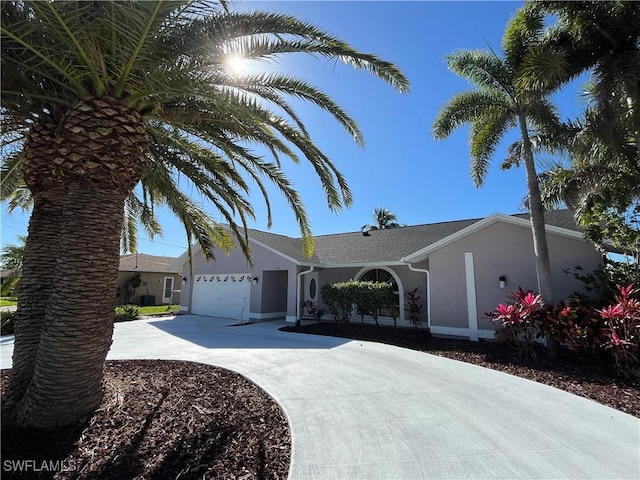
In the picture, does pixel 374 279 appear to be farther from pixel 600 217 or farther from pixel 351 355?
pixel 600 217

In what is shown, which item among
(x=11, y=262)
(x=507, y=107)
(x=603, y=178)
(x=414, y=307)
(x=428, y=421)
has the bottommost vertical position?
(x=428, y=421)

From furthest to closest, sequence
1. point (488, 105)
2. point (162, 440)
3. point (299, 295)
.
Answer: point (299, 295), point (488, 105), point (162, 440)

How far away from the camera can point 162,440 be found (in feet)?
12.3

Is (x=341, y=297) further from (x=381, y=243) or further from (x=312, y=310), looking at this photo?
(x=381, y=243)

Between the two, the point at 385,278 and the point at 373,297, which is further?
the point at 385,278

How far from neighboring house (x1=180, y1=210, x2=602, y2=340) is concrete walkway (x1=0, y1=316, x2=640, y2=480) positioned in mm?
3834

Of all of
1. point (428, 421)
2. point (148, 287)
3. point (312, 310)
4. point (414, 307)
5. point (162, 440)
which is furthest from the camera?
point (148, 287)

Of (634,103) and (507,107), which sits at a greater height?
(507,107)

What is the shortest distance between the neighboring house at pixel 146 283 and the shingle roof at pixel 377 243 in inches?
446

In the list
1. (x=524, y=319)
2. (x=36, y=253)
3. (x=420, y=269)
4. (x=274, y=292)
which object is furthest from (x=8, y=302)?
(x=524, y=319)

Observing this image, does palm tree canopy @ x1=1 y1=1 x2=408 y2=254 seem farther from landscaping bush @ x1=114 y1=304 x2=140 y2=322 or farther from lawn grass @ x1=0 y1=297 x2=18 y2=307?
lawn grass @ x1=0 y1=297 x2=18 y2=307

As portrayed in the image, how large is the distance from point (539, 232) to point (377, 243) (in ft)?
27.5

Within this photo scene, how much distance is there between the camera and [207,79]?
15.6ft

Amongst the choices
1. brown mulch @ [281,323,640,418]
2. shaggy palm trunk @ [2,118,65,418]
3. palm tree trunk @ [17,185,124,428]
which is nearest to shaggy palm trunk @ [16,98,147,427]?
palm tree trunk @ [17,185,124,428]
